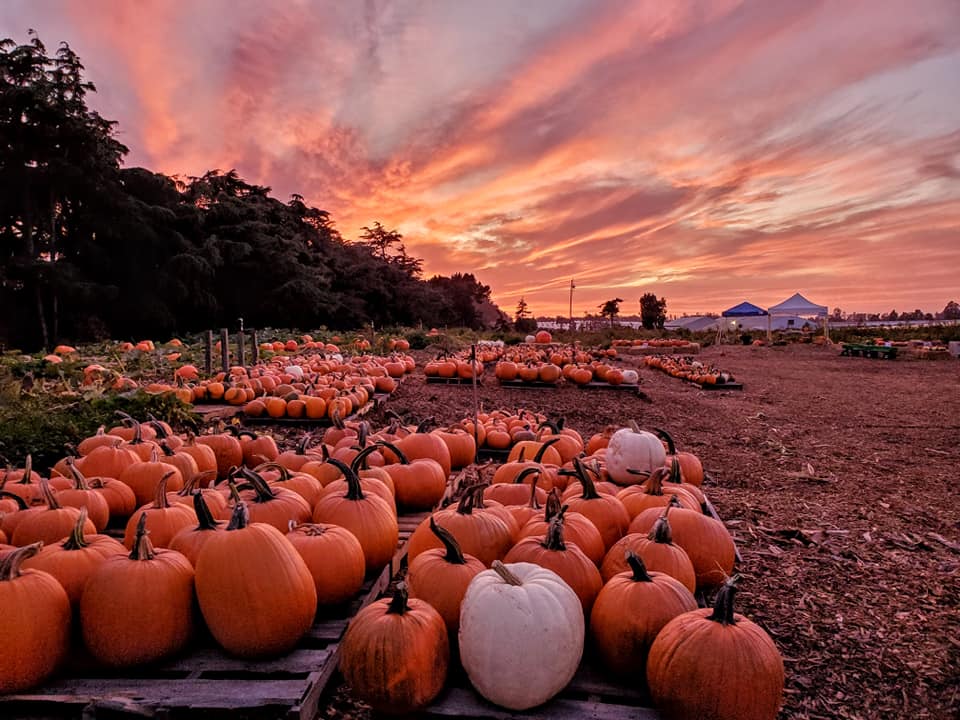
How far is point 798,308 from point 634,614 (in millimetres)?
34799

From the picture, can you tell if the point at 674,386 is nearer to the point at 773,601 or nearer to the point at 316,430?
the point at 316,430

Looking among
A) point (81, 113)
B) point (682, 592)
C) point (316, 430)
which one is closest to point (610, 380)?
point (316, 430)

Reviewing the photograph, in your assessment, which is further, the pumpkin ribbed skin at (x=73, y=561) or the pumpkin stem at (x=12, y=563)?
the pumpkin ribbed skin at (x=73, y=561)

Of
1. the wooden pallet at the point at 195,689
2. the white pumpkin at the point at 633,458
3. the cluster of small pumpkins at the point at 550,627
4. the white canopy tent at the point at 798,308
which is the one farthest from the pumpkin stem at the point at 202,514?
the white canopy tent at the point at 798,308

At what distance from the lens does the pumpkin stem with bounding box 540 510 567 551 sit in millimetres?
1933

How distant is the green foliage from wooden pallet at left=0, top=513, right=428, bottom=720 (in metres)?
2.85

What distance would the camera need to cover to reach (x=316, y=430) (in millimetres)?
6297

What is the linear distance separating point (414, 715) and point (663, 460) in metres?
2.15

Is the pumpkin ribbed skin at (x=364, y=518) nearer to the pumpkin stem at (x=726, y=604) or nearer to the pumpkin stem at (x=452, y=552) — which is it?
the pumpkin stem at (x=452, y=552)

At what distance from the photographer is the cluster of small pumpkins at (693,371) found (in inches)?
480

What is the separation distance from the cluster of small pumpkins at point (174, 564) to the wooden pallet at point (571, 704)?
535mm

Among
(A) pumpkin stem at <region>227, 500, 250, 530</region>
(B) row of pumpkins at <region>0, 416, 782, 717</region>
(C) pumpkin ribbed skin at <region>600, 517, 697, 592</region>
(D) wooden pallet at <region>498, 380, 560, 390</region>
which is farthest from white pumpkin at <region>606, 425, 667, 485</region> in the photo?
(D) wooden pallet at <region>498, 380, 560, 390</region>

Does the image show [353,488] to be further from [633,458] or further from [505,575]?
[633,458]

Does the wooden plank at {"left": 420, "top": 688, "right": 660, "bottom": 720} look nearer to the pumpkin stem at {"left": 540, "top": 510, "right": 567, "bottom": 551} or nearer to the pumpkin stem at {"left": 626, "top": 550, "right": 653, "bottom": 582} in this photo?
the pumpkin stem at {"left": 626, "top": 550, "right": 653, "bottom": 582}
